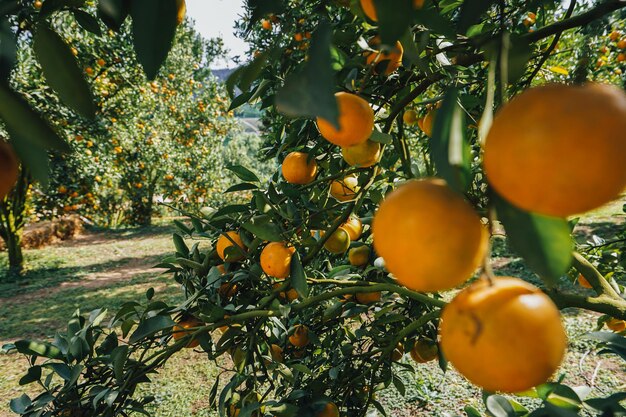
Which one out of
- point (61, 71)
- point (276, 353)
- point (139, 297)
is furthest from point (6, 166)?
point (139, 297)

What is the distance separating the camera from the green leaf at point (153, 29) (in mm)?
417

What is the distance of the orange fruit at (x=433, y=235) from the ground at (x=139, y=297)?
2.18 feet

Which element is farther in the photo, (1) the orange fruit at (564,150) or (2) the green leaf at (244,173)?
(2) the green leaf at (244,173)

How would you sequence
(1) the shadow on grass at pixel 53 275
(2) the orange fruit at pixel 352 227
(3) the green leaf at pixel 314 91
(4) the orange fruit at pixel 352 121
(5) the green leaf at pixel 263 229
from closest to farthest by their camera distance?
(3) the green leaf at pixel 314 91, (4) the orange fruit at pixel 352 121, (5) the green leaf at pixel 263 229, (2) the orange fruit at pixel 352 227, (1) the shadow on grass at pixel 53 275

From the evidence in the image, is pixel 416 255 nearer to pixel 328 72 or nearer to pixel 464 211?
pixel 464 211

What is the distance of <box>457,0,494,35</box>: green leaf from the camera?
1.58 ft

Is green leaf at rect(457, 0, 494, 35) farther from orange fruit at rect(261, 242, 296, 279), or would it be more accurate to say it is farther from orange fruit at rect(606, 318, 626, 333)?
orange fruit at rect(606, 318, 626, 333)

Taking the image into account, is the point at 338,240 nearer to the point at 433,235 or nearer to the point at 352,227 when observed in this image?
the point at 352,227

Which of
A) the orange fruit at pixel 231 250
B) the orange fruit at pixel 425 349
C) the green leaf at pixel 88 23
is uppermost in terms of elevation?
the green leaf at pixel 88 23

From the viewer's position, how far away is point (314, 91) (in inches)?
11.9

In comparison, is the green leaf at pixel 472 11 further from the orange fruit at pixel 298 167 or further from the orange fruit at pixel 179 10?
the orange fruit at pixel 298 167

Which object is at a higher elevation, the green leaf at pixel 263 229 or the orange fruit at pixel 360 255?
the green leaf at pixel 263 229

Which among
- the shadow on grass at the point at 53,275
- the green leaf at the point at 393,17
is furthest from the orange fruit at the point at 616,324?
the shadow on grass at the point at 53,275

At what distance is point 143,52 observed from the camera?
423 mm
